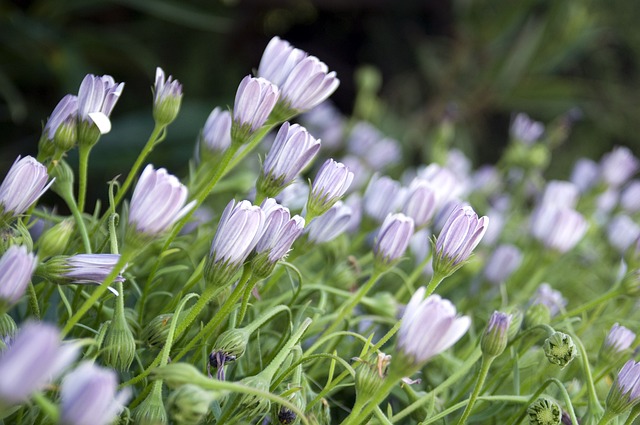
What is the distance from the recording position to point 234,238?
29cm

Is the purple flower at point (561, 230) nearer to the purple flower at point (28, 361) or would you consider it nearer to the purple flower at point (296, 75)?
the purple flower at point (296, 75)

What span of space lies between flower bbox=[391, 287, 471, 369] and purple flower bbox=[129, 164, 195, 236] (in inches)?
3.7

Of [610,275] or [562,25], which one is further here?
[562,25]

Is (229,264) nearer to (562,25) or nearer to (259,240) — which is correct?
(259,240)

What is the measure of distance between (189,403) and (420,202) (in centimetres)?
22

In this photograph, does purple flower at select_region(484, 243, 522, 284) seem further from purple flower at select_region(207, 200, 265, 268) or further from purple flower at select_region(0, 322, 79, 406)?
purple flower at select_region(0, 322, 79, 406)

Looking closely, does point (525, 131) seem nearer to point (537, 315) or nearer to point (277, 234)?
point (537, 315)

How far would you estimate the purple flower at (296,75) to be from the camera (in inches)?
14.2

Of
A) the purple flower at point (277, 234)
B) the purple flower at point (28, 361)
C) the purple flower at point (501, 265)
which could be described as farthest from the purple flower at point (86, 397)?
the purple flower at point (501, 265)

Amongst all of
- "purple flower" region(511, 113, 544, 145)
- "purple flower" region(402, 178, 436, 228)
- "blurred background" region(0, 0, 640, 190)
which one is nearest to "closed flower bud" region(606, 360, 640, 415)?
"purple flower" region(402, 178, 436, 228)

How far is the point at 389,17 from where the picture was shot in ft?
4.26

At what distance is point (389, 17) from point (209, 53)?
0.34m

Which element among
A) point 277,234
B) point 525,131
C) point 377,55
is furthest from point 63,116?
point 377,55

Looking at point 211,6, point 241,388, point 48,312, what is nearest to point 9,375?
point 241,388
